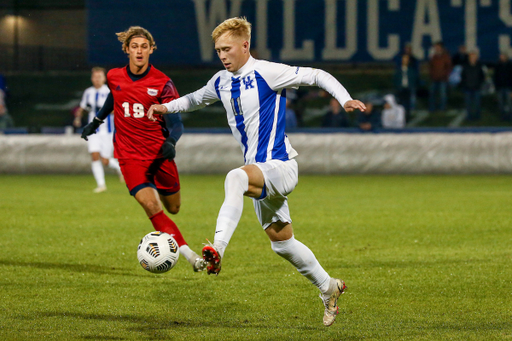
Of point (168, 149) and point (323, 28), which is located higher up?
point (323, 28)

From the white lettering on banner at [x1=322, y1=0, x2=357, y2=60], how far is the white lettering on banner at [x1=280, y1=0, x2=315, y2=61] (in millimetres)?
402

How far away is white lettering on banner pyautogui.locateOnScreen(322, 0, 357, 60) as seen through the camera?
19.5 meters

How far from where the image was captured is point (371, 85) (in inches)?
890

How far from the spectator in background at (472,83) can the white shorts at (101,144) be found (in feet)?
33.9

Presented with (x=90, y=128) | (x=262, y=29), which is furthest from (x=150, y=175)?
(x=262, y=29)

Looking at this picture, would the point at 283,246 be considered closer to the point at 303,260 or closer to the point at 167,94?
the point at 303,260

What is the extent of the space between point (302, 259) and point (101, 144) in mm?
9531

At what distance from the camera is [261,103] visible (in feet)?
16.6

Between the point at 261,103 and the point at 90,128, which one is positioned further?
the point at 90,128

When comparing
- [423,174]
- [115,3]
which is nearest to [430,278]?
[423,174]

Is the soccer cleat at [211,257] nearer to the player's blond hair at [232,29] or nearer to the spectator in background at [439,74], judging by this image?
the player's blond hair at [232,29]

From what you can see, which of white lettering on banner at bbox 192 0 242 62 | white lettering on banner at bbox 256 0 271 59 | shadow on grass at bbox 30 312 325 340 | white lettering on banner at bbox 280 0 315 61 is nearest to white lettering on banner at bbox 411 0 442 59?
white lettering on banner at bbox 280 0 315 61

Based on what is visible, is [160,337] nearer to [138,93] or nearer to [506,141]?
[138,93]

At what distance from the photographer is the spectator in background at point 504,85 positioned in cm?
1988
